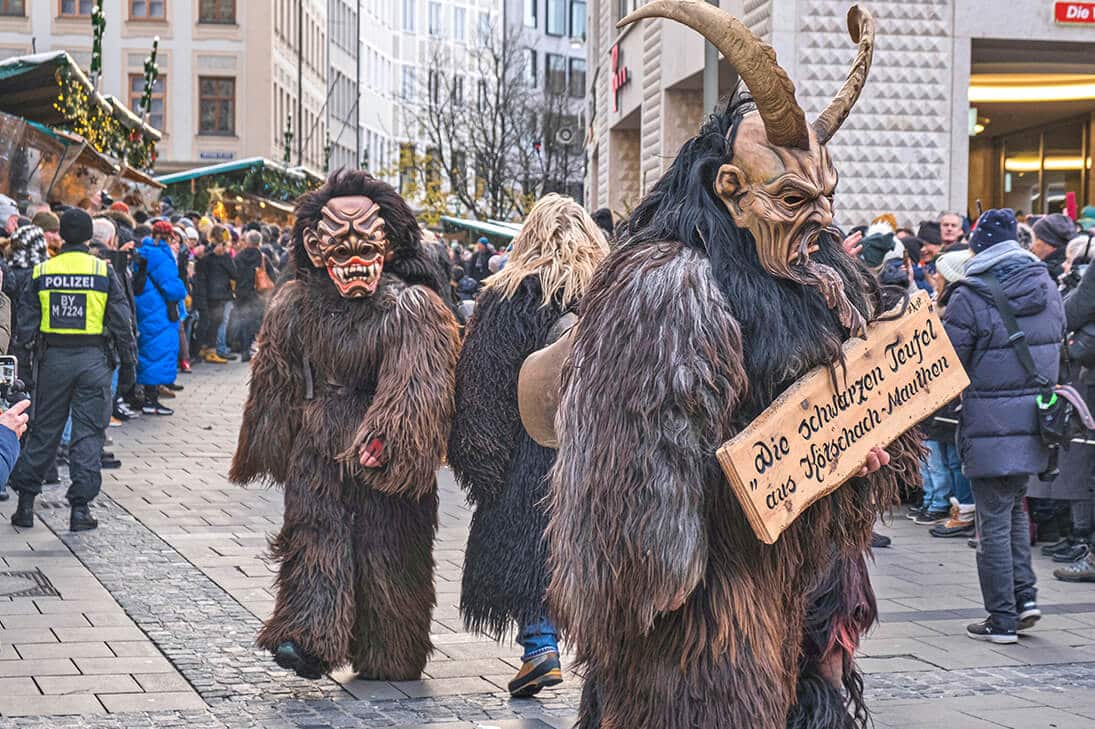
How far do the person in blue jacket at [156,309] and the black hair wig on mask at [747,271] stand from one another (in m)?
14.1

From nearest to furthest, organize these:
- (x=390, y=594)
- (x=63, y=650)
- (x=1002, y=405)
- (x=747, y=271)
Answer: (x=747, y=271)
(x=390, y=594)
(x=63, y=650)
(x=1002, y=405)

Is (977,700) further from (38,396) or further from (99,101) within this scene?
(99,101)

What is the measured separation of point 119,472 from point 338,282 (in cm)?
746

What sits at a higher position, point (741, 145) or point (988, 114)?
point (988, 114)

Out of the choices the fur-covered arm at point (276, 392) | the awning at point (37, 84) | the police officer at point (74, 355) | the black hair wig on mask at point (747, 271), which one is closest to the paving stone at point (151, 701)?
the fur-covered arm at point (276, 392)

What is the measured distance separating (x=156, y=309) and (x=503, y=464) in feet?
39.4

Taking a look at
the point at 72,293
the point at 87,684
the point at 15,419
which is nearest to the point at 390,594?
the point at 87,684

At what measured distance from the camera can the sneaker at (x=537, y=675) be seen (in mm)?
6605

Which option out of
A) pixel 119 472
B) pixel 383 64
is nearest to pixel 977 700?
pixel 119 472

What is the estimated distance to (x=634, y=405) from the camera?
12.8 feet

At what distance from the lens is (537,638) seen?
6.65 meters

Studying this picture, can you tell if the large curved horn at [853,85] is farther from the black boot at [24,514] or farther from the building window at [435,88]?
the building window at [435,88]

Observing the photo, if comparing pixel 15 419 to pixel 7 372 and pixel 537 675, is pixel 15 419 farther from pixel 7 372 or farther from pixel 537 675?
pixel 537 675

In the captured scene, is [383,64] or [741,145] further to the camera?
[383,64]
